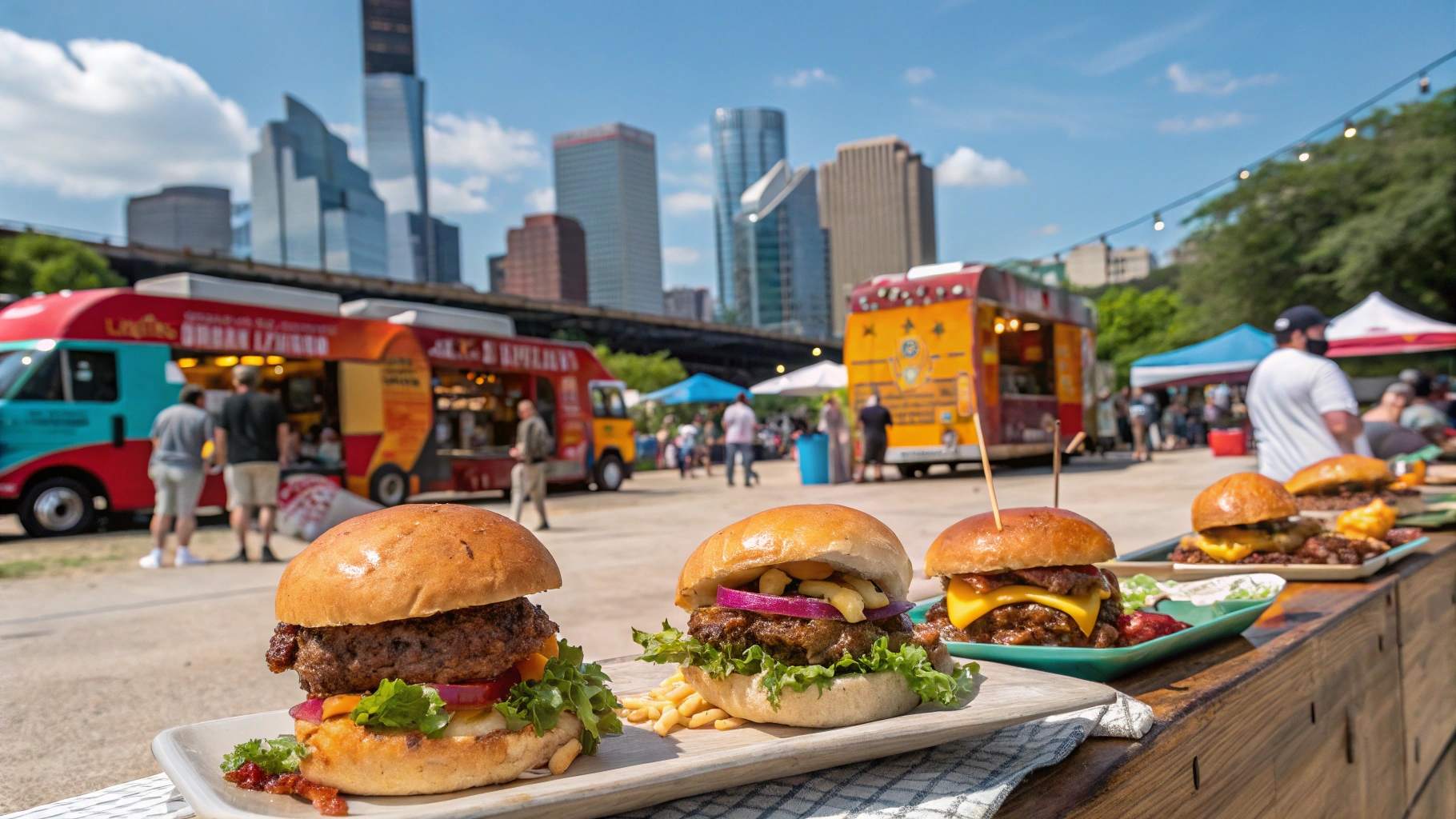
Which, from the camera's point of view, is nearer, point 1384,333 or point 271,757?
point 271,757

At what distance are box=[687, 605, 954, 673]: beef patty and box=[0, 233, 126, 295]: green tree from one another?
3780 cm

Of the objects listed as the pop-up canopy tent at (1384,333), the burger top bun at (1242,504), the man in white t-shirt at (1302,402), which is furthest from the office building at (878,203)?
the burger top bun at (1242,504)

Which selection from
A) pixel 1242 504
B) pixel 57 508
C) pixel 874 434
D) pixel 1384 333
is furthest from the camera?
pixel 874 434

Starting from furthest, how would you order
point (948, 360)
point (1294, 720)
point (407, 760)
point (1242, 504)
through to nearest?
point (948, 360), point (1242, 504), point (1294, 720), point (407, 760)

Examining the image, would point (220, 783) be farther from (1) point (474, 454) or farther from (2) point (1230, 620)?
(1) point (474, 454)

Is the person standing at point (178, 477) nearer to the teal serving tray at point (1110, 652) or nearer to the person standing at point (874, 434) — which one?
the teal serving tray at point (1110, 652)

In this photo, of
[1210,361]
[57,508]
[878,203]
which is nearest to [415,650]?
[57,508]

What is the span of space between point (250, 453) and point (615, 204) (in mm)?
173467

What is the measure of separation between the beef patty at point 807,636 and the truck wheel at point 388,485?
15.8 m

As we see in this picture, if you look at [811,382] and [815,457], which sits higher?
[811,382]

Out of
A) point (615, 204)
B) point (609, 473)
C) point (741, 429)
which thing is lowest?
point (609, 473)

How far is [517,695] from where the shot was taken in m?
1.56

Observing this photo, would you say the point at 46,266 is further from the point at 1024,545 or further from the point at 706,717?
the point at 1024,545

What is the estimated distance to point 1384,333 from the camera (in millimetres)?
15570
